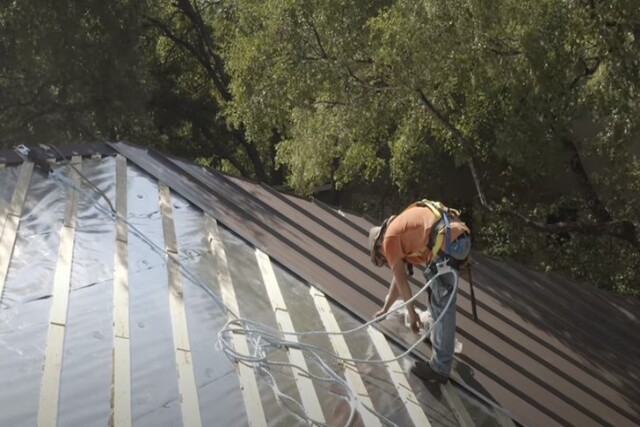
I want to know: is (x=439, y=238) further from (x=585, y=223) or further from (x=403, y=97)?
(x=585, y=223)

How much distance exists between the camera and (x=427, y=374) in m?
4.85

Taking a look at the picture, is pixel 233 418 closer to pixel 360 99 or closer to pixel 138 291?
pixel 138 291

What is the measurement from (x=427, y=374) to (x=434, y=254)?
709mm

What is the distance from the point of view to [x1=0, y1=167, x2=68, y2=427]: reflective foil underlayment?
12.3 ft

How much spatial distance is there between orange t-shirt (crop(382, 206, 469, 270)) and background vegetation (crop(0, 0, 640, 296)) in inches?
180

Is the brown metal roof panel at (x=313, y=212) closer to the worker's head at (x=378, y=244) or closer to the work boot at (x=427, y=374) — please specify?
the worker's head at (x=378, y=244)

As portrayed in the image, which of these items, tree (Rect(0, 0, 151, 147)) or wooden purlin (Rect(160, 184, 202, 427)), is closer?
wooden purlin (Rect(160, 184, 202, 427))

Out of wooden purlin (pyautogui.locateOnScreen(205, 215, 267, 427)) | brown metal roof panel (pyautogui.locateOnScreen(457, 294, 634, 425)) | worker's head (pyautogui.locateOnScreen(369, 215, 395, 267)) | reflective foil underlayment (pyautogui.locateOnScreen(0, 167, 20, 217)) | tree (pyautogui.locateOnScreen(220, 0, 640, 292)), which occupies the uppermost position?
tree (pyautogui.locateOnScreen(220, 0, 640, 292))

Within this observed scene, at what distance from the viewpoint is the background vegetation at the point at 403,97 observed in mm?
9727

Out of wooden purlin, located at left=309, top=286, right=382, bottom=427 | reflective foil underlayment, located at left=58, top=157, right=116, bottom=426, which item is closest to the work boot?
wooden purlin, located at left=309, top=286, right=382, bottom=427

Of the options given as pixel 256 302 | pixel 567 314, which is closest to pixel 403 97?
pixel 567 314

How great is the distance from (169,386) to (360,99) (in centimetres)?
834

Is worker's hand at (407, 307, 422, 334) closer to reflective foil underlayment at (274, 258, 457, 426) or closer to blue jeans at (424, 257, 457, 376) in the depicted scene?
reflective foil underlayment at (274, 258, 457, 426)

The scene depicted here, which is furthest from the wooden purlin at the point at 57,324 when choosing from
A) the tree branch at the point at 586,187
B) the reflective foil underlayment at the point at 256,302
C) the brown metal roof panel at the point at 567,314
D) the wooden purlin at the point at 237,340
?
the tree branch at the point at 586,187
